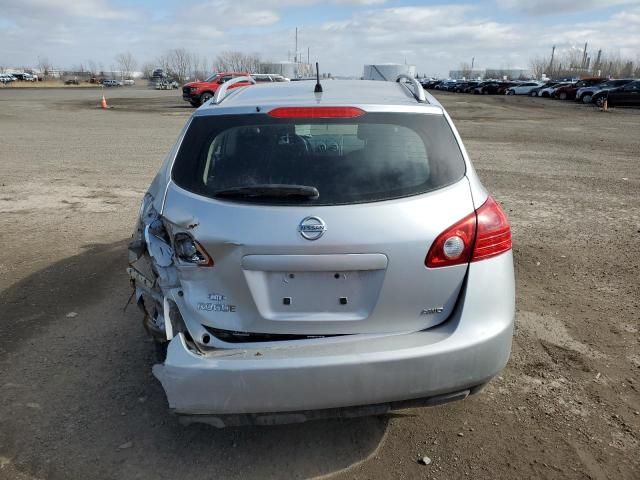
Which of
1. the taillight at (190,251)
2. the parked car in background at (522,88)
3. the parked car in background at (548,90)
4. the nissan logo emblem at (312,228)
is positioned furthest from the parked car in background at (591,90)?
the taillight at (190,251)

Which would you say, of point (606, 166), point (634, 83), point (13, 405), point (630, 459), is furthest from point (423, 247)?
point (634, 83)

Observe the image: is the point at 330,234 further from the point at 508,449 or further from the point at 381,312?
the point at 508,449

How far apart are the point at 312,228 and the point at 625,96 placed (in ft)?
132

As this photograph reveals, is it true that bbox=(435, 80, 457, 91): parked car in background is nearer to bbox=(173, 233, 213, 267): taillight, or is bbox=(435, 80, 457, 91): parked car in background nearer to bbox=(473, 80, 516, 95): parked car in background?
bbox=(473, 80, 516, 95): parked car in background

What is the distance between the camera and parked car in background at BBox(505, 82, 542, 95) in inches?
2157

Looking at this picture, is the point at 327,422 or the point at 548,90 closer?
the point at 327,422

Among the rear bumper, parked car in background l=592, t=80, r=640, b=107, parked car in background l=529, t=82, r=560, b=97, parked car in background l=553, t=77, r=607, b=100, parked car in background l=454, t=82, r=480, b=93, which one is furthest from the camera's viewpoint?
parked car in background l=454, t=82, r=480, b=93

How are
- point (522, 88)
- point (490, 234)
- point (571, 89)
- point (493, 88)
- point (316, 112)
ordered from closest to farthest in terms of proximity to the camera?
point (490, 234) < point (316, 112) < point (571, 89) < point (522, 88) < point (493, 88)

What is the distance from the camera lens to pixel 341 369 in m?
2.31

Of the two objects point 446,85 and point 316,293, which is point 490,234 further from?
point 446,85

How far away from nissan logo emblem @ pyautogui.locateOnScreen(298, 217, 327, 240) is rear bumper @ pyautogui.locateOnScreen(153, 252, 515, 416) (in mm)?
495

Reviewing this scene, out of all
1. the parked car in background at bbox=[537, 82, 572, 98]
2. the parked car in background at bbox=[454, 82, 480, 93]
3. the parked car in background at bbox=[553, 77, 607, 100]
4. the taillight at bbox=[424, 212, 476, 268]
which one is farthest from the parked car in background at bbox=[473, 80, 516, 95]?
the taillight at bbox=[424, 212, 476, 268]

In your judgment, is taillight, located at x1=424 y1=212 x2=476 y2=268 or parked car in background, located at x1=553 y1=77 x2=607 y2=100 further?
parked car in background, located at x1=553 y1=77 x2=607 y2=100

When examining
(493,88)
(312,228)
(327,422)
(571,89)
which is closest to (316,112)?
(312,228)
